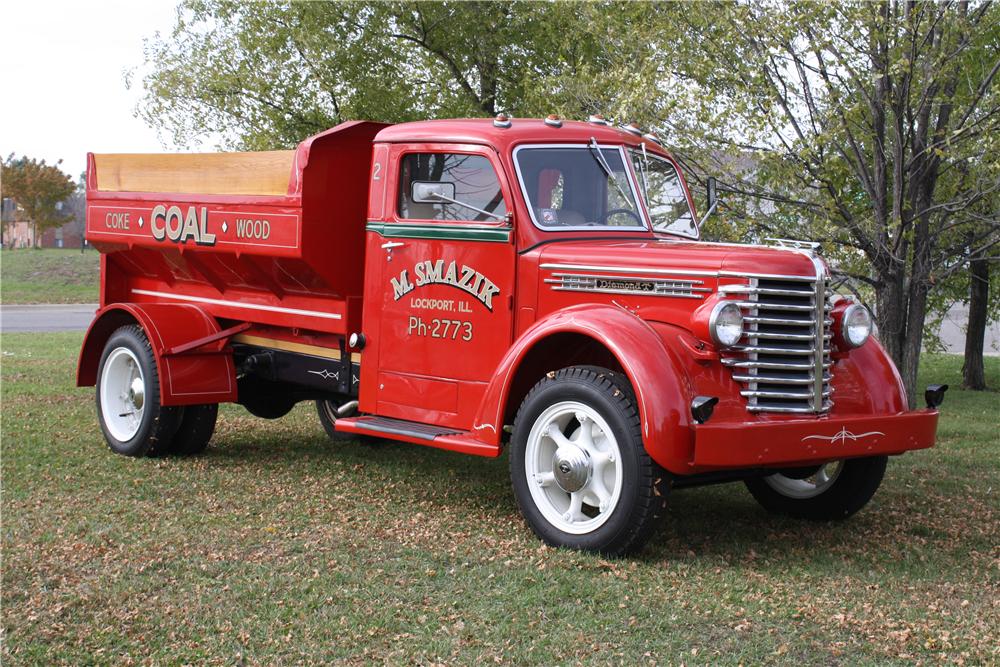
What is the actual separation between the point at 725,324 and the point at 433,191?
6.40ft

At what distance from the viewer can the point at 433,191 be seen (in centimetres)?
643

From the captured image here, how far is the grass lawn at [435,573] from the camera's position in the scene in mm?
4297

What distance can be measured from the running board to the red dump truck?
0.02m

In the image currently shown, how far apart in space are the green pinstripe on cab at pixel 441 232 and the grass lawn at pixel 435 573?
1.59 metres

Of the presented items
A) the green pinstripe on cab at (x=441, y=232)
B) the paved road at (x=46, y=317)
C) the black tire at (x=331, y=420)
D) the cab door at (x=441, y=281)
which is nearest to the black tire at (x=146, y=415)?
the black tire at (x=331, y=420)

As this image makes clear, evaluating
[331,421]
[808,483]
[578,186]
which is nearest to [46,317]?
[331,421]

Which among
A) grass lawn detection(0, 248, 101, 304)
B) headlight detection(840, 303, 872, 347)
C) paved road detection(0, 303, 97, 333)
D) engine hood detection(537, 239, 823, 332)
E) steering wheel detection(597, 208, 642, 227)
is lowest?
paved road detection(0, 303, 97, 333)

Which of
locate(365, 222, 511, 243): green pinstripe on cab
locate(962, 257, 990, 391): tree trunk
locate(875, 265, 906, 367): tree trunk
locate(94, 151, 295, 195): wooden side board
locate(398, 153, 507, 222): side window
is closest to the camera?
locate(365, 222, 511, 243): green pinstripe on cab

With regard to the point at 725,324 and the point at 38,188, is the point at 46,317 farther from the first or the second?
the point at 725,324

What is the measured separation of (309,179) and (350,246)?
1.61 feet

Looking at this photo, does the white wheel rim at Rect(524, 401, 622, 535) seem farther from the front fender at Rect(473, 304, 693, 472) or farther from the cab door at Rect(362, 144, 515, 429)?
the cab door at Rect(362, 144, 515, 429)

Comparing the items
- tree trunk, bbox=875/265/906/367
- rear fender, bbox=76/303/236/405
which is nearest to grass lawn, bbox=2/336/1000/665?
rear fender, bbox=76/303/236/405

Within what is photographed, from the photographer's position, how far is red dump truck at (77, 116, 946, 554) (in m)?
5.45

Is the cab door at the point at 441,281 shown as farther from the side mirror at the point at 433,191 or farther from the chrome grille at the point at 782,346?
the chrome grille at the point at 782,346
